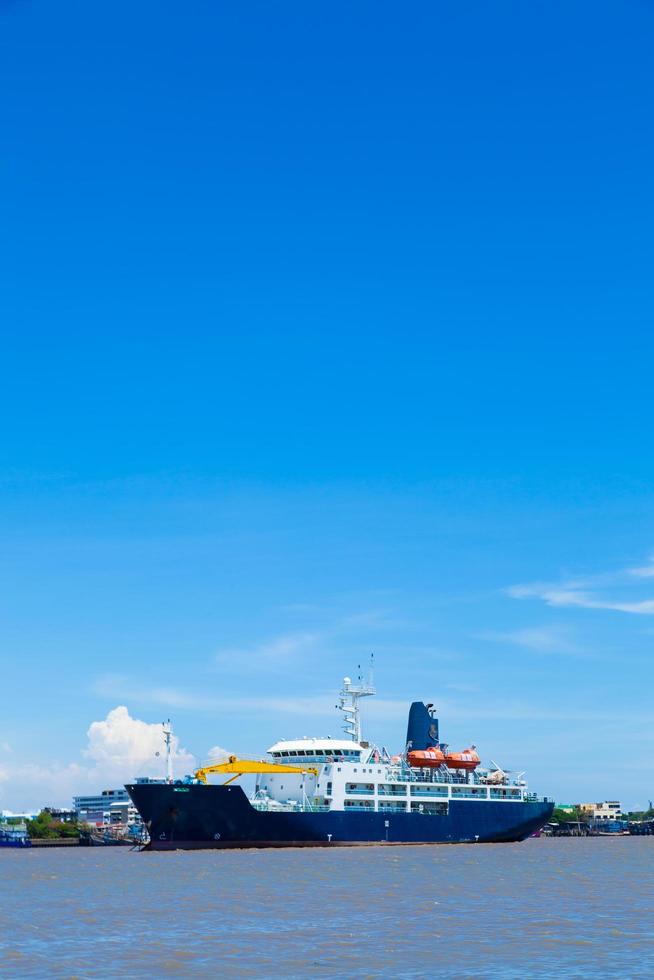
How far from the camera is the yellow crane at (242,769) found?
88.0 m

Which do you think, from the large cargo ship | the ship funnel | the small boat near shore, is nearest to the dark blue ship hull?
the large cargo ship

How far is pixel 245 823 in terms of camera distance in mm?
83375

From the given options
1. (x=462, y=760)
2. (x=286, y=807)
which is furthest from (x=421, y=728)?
(x=286, y=807)

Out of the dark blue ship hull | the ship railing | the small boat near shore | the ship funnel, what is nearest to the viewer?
the dark blue ship hull

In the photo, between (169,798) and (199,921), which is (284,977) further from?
(169,798)

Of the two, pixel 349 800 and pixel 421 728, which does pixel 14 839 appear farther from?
pixel 349 800

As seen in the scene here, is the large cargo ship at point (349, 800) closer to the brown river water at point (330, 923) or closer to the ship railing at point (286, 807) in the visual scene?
the ship railing at point (286, 807)

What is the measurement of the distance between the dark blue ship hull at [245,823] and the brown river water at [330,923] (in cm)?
1589

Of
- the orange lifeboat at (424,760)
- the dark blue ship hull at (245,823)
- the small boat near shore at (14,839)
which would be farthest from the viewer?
the small boat near shore at (14,839)

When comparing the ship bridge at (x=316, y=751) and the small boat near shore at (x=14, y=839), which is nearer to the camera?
the ship bridge at (x=316, y=751)

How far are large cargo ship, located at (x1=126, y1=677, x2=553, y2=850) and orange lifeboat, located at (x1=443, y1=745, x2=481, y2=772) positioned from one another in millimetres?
103

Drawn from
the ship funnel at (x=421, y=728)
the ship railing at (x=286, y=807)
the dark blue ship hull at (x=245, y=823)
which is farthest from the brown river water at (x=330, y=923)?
the ship funnel at (x=421, y=728)

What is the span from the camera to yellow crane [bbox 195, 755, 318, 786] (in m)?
88.0

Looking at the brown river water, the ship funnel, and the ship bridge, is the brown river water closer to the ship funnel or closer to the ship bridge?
the ship bridge
